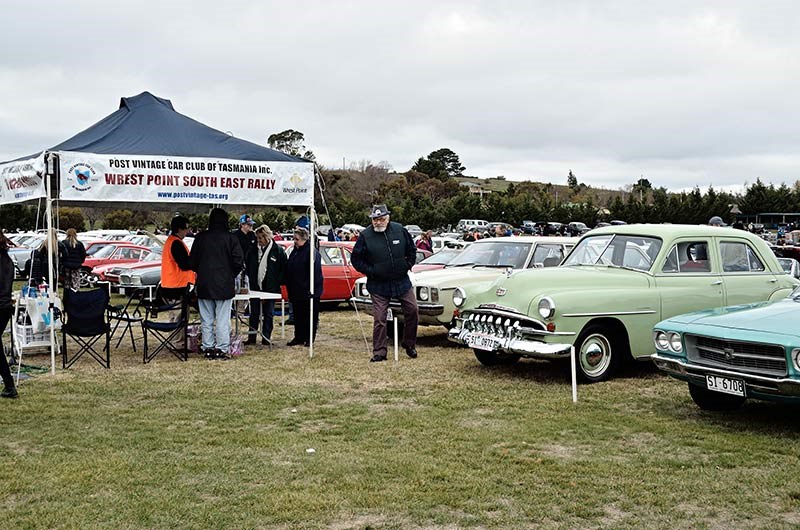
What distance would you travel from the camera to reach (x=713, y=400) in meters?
7.75

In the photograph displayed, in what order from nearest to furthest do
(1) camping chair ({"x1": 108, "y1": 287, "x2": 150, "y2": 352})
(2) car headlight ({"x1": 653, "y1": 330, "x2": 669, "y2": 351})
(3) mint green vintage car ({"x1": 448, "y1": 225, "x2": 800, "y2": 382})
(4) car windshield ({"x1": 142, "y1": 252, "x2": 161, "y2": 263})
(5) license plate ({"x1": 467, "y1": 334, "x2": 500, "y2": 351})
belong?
(2) car headlight ({"x1": 653, "y1": 330, "x2": 669, "y2": 351}) → (3) mint green vintage car ({"x1": 448, "y1": 225, "x2": 800, "y2": 382}) → (5) license plate ({"x1": 467, "y1": 334, "x2": 500, "y2": 351}) → (1) camping chair ({"x1": 108, "y1": 287, "x2": 150, "y2": 352}) → (4) car windshield ({"x1": 142, "y1": 252, "x2": 161, "y2": 263})

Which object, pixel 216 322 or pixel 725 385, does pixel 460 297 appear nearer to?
pixel 216 322

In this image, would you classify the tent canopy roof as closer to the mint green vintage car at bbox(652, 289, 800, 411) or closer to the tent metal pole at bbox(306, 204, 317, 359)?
the tent metal pole at bbox(306, 204, 317, 359)

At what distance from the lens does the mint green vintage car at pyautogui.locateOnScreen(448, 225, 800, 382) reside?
9008 mm

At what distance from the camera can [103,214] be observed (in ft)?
197

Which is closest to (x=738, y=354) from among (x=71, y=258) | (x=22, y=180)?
(x=22, y=180)

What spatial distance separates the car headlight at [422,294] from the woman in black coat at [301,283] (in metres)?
1.49

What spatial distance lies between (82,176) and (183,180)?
1244 mm

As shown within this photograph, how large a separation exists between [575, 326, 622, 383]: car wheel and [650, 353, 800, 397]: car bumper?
152 centimetres

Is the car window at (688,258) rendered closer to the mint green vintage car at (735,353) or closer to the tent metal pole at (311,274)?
the mint green vintage car at (735,353)

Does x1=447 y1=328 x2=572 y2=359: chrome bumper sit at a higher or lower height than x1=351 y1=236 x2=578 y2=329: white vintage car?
lower

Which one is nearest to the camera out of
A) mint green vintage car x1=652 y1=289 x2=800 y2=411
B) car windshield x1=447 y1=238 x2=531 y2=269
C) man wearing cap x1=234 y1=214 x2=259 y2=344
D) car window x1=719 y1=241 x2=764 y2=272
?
mint green vintage car x1=652 y1=289 x2=800 y2=411

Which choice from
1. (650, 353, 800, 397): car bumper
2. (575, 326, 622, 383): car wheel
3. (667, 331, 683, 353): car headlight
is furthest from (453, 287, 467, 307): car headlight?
(667, 331, 683, 353): car headlight

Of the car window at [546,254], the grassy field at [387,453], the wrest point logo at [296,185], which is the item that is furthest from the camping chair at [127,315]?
the car window at [546,254]
